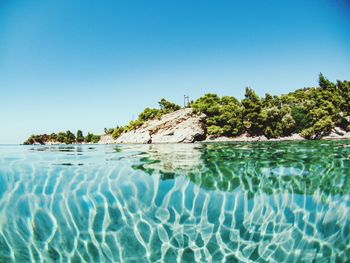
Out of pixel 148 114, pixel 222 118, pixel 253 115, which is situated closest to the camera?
pixel 253 115

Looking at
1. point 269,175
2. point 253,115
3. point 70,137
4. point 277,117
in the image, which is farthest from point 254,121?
point 70,137

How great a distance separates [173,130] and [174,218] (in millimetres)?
40435

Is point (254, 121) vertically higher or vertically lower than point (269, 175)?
higher

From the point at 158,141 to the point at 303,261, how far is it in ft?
135

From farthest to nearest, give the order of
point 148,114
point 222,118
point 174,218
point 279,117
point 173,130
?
point 148,114 < point 173,130 < point 222,118 < point 279,117 < point 174,218

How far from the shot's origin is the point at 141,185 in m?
4.79

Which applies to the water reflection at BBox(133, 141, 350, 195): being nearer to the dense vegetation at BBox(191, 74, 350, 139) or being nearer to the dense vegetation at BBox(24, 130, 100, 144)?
the dense vegetation at BBox(191, 74, 350, 139)

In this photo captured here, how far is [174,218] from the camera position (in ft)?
13.2

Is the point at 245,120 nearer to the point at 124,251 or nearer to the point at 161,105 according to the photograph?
the point at 161,105

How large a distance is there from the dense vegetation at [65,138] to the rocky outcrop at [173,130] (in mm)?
28890

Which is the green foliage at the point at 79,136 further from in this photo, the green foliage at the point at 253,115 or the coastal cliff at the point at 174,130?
the green foliage at the point at 253,115

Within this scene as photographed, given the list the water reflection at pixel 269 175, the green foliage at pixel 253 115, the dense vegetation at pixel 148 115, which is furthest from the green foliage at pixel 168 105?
the water reflection at pixel 269 175

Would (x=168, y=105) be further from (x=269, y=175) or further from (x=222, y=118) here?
(x=269, y=175)

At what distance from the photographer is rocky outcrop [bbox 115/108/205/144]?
135 feet
